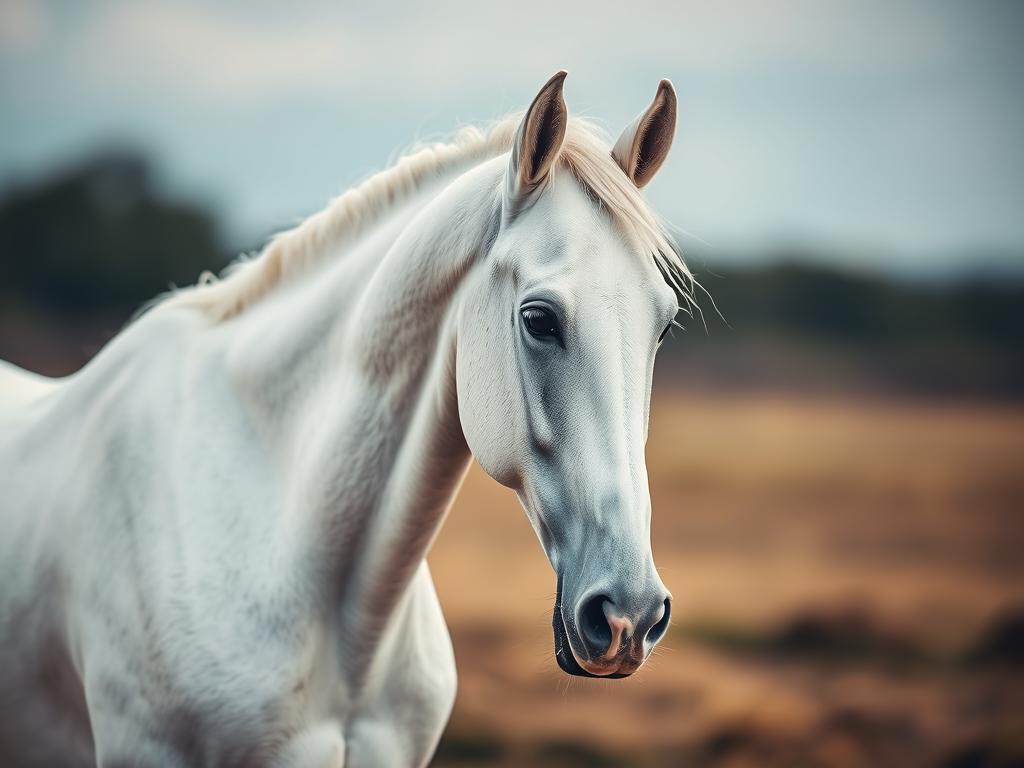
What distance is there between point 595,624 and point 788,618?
5.54 m

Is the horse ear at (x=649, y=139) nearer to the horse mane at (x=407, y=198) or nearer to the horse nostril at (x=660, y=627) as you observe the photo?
the horse mane at (x=407, y=198)

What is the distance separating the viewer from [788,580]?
269 inches

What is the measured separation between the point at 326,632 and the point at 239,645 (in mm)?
138

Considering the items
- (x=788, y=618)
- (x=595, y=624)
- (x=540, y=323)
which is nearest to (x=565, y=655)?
(x=595, y=624)

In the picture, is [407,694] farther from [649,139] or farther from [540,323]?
[649,139]

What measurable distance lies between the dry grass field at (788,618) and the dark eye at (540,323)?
7.20 feet

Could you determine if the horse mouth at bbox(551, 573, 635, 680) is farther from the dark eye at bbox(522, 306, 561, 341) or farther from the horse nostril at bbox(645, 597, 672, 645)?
the dark eye at bbox(522, 306, 561, 341)

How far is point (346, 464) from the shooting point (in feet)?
4.52

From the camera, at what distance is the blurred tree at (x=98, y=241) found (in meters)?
8.02

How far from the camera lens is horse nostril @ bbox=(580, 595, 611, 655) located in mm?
1037

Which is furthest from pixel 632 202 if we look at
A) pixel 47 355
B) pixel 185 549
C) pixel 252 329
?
pixel 47 355

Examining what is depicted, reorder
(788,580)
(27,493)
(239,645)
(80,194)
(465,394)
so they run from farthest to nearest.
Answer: (80,194)
(788,580)
(27,493)
(239,645)
(465,394)

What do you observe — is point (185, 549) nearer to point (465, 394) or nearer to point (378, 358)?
point (378, 358)

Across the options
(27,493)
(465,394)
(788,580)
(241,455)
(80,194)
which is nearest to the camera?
(465,394)
